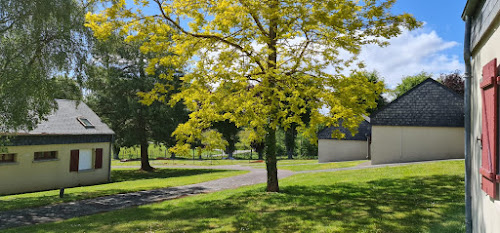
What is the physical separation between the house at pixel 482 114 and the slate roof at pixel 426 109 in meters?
18.6

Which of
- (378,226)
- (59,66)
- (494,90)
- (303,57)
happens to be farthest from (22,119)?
(494,90)

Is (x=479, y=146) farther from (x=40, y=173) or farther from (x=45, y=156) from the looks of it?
(x=45, y=156)

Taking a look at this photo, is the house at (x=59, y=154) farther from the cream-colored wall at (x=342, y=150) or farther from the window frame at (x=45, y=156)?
the cream-colored wall at (x=342, y=150)

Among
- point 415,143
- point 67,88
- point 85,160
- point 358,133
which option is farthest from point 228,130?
point 67,88

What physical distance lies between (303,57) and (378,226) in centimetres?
592

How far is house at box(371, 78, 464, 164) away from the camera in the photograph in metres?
22.8

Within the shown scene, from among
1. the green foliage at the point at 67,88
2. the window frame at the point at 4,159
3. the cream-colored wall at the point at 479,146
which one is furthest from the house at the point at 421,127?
the window frame at the point at 4,159

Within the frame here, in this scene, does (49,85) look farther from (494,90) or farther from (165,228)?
(494,90)

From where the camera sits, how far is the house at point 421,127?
2281cm

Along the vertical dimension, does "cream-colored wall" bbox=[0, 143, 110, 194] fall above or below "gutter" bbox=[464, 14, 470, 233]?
below

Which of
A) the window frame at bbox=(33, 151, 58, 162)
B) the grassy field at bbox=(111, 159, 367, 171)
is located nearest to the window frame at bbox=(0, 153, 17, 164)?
the window frame at bbox=(33, 151, 58, 162)

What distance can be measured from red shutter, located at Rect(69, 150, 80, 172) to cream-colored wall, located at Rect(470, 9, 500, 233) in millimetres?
22861

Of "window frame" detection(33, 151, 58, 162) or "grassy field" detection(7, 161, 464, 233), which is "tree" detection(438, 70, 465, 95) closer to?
"grassy field" detection(7, 161, 464, 233)

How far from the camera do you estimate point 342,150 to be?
33969 mm
